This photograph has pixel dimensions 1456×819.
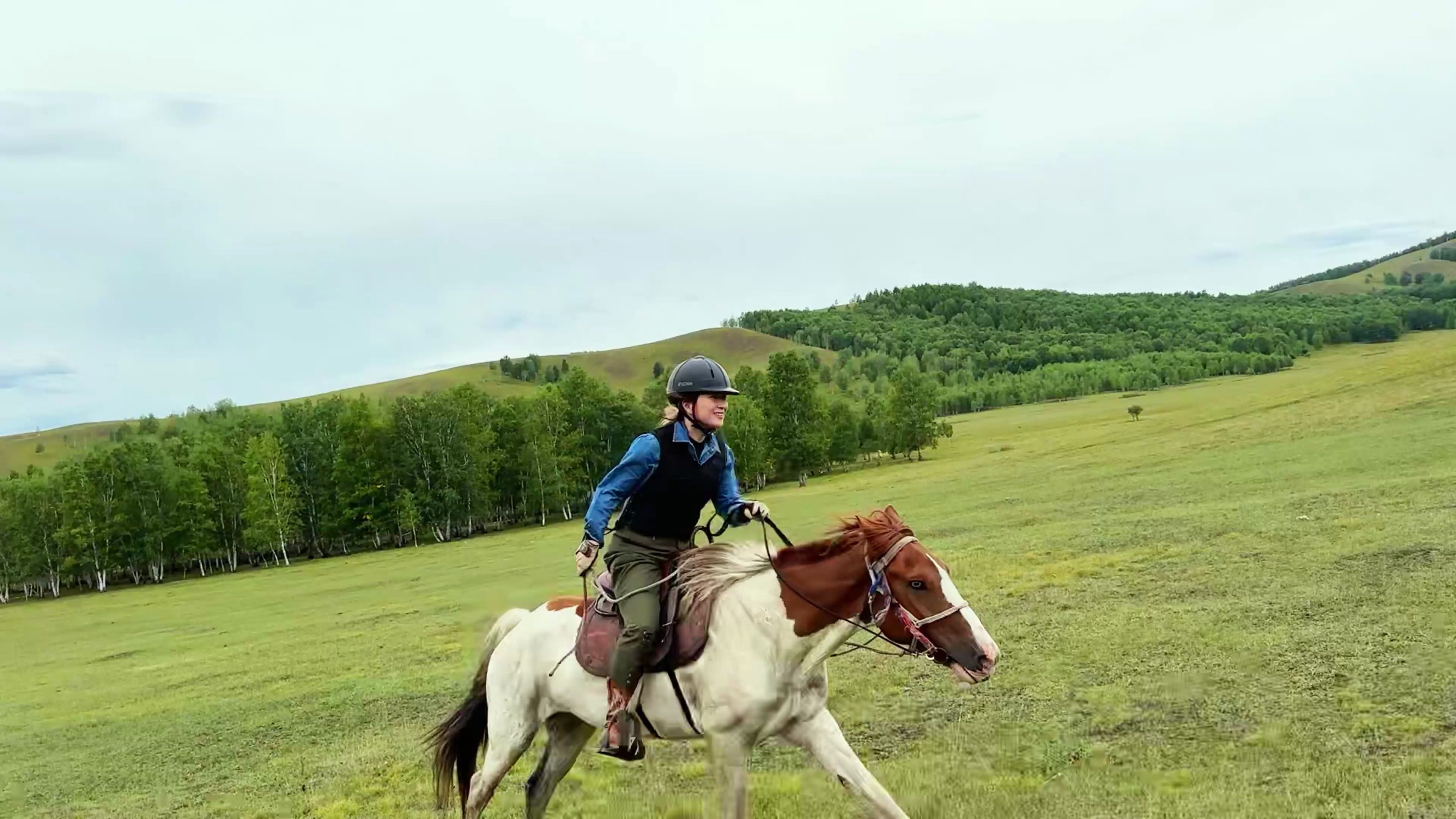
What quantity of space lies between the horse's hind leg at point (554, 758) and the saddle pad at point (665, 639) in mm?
1037

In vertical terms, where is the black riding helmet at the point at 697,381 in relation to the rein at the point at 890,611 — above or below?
above

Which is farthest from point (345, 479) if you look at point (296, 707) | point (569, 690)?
point (569, 690)

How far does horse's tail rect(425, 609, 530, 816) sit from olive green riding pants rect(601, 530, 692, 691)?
1.80 m

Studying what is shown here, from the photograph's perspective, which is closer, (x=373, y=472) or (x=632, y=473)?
(x=632, y=473)

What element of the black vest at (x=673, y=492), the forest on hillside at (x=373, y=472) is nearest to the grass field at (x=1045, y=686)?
the black vest at (x=673, y=492)

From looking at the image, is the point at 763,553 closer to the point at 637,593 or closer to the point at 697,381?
the point at 637,593

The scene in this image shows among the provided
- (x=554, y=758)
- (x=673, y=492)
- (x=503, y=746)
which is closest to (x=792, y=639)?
(x=673, y=492)

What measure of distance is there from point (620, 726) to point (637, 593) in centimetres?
100

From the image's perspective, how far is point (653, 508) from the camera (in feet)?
20.4

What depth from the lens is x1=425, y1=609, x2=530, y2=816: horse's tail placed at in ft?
24.7

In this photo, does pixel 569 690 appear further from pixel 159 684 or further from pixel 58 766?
pixel 159 684

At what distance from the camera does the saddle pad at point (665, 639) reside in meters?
5.91

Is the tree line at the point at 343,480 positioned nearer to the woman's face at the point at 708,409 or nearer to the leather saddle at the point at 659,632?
the leather saddle at the point at 659,632

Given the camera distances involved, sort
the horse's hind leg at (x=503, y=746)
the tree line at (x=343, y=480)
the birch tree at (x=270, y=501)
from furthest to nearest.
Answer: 1. the tree line at (x=343, y=480)
2. the birch tree at (x=270, y=501)
3. the horse's hind leg at (x=503, y=746)
